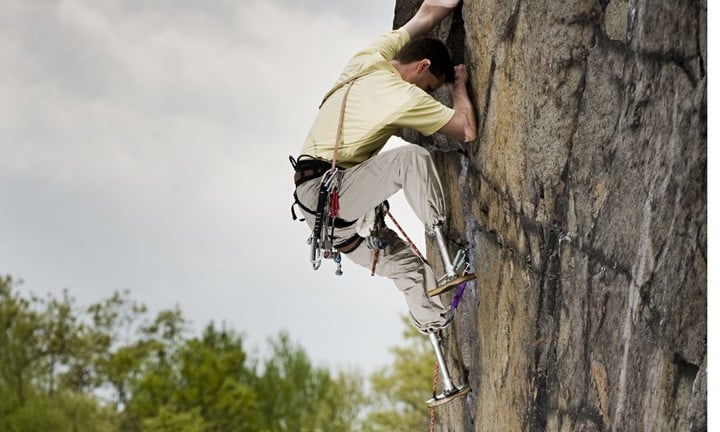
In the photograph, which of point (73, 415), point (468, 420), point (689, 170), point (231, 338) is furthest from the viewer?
point (231, 338)

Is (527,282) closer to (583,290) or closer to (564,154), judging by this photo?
(583,290)

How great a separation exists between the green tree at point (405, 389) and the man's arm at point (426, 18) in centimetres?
1885

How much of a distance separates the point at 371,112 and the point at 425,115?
0.45 metres

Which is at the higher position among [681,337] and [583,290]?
[583,290]

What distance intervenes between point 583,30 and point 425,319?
2.27 meters

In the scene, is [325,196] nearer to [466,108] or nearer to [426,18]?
[466,108]

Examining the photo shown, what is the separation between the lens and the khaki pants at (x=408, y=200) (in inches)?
248

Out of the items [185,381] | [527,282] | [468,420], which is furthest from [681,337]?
[185,381]

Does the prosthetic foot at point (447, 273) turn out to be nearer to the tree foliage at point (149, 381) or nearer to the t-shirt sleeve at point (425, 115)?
→ the t-shirt sleeve at point (425, 115)

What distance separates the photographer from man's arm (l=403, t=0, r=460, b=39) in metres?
7.16

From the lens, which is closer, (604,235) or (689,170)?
(689,170)

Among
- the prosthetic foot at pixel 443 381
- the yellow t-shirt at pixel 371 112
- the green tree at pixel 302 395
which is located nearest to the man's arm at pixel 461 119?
the yellow t-shirt at pixel 371 112

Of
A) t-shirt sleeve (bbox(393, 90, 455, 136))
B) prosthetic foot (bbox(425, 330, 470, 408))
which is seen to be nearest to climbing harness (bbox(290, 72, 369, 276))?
t-shirt sleeve (bbox(393, 90, 455, 136))

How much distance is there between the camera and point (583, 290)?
18.6 feet
